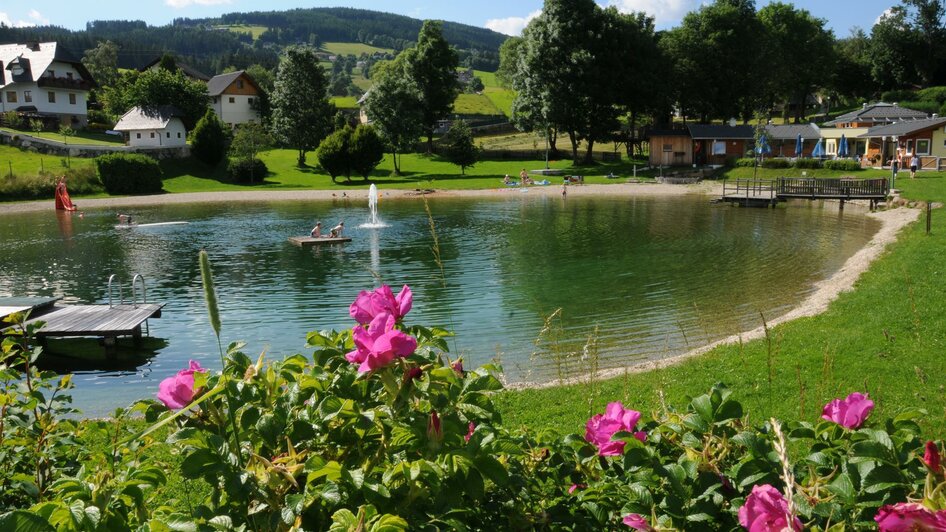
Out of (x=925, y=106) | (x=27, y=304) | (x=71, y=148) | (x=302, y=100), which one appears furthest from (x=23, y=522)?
(x=925, y=106)

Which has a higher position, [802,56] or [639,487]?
[802,56]

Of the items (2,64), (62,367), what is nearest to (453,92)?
(2,64)

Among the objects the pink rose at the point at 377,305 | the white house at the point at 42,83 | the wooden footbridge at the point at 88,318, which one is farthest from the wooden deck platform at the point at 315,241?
the white house at the point at 42,83

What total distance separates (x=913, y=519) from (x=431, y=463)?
1335 mm

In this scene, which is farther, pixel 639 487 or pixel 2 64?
pixel 2 64

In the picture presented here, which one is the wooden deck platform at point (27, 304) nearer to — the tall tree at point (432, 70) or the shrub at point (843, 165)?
the shrub at point (843, 165)

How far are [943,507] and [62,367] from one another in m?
16.9

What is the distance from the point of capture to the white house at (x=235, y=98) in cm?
9081

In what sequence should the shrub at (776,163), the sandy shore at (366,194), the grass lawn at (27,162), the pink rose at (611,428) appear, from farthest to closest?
the grass lawn at (27,162), the shrub at (776,163), the sandy shore at (366,194), the pink rose at (611,428)

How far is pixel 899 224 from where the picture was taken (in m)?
31.7

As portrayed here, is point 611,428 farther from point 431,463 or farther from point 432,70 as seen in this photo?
point 432,70

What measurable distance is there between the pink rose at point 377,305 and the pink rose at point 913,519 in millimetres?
1675

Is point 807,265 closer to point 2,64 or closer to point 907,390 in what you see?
point 907,390

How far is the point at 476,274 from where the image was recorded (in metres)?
25.2
